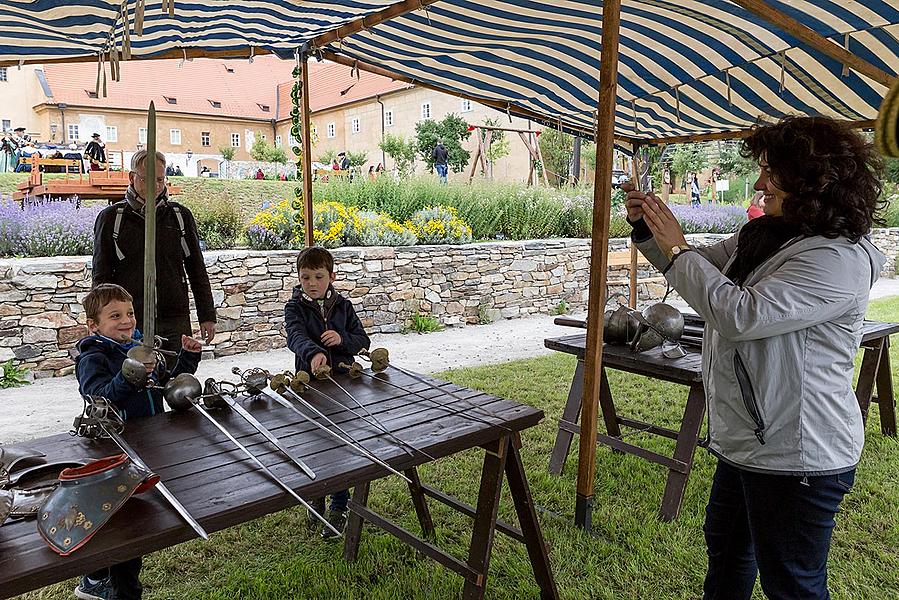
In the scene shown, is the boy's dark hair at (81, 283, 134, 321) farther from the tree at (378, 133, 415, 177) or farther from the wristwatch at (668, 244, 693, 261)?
the tree at (378, 133, 415, 177)

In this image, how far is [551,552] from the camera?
10.2 ft

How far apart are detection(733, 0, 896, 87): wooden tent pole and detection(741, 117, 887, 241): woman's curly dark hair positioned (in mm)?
1335

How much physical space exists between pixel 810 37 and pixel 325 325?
8.77 feet

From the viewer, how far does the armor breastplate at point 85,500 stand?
1457mm

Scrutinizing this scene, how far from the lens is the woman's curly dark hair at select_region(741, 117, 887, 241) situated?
5.79 feet

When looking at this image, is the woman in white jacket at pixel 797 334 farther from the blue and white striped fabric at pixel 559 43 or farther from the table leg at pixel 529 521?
the blue and white striped fabric at pixel 559 43

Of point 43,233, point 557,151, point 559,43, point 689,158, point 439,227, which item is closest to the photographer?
point 559,43

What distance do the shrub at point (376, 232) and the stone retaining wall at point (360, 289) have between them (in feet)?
0.97

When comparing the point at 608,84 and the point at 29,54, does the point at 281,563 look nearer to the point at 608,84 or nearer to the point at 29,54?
the point at 608,84

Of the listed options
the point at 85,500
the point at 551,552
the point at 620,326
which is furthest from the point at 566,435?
the point at 85,500

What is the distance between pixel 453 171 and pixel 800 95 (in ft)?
63.4

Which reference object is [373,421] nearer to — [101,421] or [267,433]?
[267,433]

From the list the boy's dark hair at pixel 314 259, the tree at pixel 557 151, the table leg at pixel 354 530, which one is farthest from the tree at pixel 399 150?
the table leg at pixel 354 530

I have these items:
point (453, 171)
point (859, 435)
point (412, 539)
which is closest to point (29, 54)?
point (412, 539)
